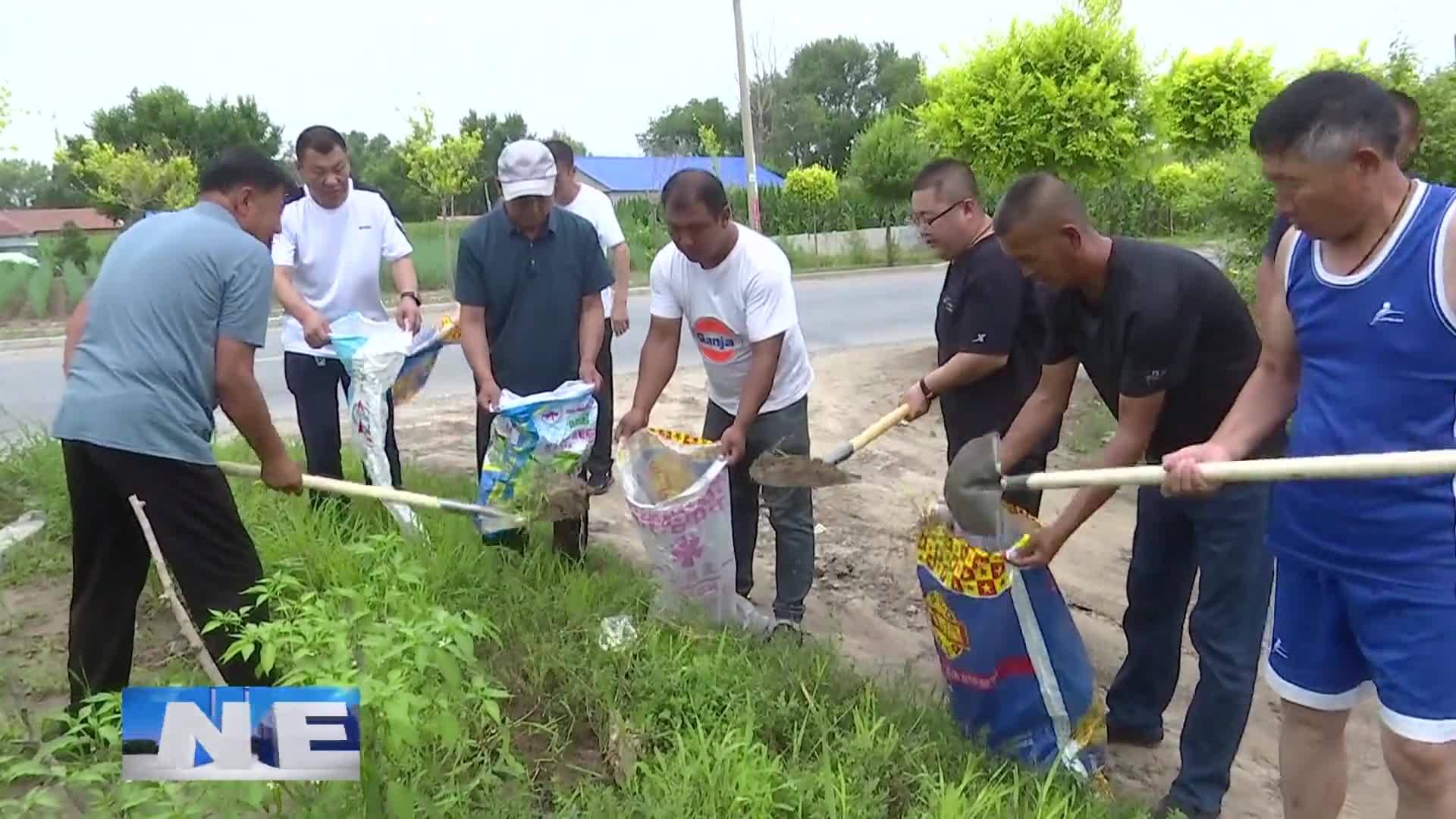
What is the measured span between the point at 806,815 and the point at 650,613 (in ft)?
3.52

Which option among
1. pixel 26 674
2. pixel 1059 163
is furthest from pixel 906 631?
pixel 1059 163

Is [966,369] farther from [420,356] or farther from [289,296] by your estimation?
[289,296]

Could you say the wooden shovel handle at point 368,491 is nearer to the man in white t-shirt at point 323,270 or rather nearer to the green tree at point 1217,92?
the man in white t-shirt at point 323,270

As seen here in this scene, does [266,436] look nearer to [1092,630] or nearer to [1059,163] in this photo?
[1092,630]

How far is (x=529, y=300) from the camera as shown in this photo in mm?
3645

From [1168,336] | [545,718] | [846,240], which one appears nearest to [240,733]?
[545,718]

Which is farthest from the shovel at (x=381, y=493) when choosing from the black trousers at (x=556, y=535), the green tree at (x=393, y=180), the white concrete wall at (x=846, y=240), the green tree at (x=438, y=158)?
the green tree at (x=393, y=180)

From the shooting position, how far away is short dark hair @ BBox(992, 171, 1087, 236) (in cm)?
236

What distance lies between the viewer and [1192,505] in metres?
2.55

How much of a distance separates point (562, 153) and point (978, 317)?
263 cm

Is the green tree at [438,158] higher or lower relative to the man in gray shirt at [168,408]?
higher

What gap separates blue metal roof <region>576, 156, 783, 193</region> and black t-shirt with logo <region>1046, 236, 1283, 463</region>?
91.8 feet

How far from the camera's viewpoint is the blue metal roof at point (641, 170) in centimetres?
3247

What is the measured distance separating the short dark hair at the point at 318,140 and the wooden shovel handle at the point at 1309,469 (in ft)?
9.87
